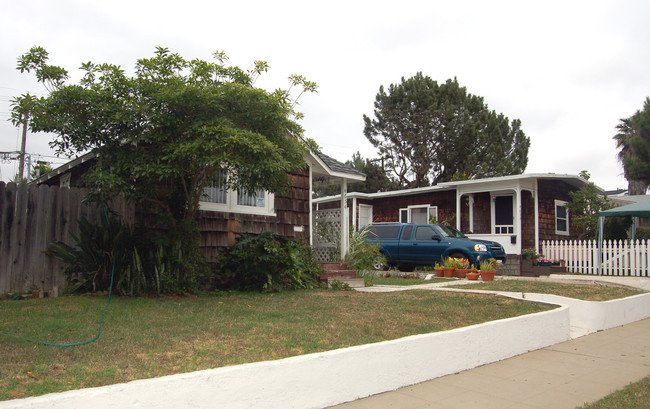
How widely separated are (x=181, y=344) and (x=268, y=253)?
184 inches

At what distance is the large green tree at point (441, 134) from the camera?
32.5 metres

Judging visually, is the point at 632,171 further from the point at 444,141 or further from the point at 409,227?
the point at 444,141

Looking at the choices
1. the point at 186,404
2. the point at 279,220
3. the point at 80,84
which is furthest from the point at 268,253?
the point at 186,404

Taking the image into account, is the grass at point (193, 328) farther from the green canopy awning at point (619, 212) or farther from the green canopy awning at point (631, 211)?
the green canopy awning at point (631, 211)

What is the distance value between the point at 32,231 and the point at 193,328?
3.93 metres

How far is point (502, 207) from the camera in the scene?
19.9m

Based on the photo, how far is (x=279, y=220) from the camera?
11641 mm

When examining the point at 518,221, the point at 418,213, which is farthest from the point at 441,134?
the point at 518,221

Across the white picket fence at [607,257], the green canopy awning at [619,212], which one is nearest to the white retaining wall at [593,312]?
the green canopy awning at [619,212]

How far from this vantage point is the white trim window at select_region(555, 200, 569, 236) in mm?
20031

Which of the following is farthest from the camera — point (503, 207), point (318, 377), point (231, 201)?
point (503, 207)

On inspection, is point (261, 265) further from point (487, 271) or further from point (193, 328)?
point (487, 271)

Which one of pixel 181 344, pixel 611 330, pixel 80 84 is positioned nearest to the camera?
pixel 181 344

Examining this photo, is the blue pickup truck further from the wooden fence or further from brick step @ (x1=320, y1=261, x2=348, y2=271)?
the wooden fence
